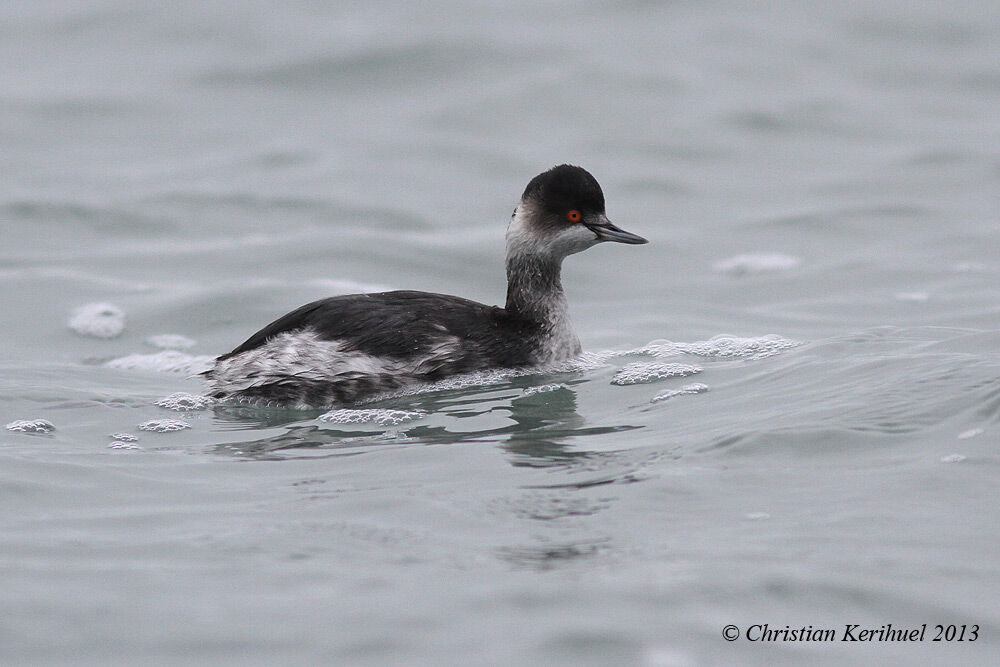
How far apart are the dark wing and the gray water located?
255 millimetres

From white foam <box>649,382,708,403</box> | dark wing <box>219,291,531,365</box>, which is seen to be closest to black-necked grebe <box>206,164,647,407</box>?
dark wing <box>219,291,531,365</box>

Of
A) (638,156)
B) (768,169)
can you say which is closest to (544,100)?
(638,156)

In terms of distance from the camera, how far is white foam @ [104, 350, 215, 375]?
364 inches

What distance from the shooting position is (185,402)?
781cm

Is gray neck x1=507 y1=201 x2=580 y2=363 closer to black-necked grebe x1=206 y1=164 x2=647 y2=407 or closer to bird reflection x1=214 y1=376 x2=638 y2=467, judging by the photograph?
black-necked grebe x1=206 y1=164 x2=647 y2=407

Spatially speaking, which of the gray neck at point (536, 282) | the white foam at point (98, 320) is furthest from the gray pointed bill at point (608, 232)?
the white foam at point (98, 320)

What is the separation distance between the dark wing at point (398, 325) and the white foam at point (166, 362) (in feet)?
4.20

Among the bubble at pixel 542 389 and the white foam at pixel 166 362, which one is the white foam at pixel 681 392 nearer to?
the bubble at pixel 542 389

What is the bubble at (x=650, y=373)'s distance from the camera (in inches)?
312

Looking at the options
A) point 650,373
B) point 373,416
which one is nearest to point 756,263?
point 650,373

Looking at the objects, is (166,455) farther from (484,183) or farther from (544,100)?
(544,100)

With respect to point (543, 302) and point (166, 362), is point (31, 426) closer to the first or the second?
point (166, 362)

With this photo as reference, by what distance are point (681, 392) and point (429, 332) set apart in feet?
4.56

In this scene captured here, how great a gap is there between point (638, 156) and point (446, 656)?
10585mm
